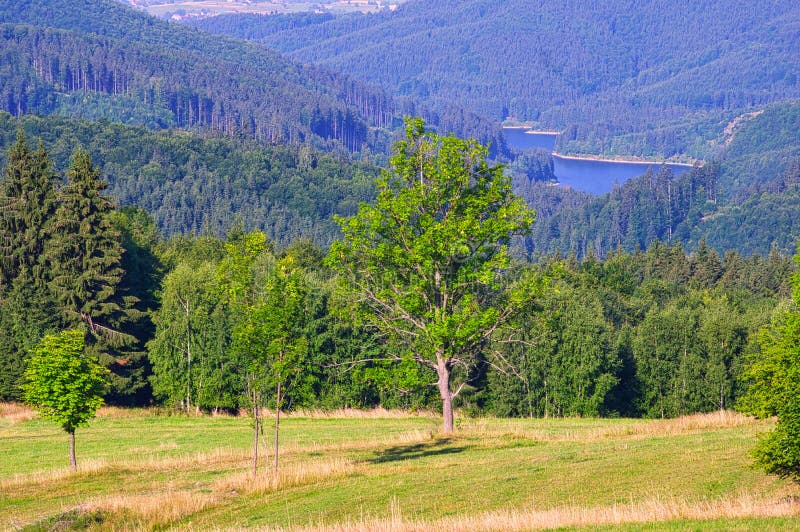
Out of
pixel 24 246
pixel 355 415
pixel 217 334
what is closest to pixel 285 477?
pixel 355 415

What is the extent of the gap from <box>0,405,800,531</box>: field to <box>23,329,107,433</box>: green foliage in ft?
6.45

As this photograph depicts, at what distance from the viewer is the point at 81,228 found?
69438 mm

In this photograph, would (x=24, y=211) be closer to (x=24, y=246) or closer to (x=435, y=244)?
(x=24, y=246)

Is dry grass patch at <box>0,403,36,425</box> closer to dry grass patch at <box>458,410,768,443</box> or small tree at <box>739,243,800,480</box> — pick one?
dry grass patch at <box>458,410,768,443</box>

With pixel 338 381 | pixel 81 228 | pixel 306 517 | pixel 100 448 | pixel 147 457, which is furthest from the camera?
pixel 338 381

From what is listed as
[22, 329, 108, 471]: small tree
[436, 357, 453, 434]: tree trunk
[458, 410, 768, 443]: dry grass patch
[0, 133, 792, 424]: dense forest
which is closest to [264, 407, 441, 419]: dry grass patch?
[0, 133, 792, 424]: dense forest

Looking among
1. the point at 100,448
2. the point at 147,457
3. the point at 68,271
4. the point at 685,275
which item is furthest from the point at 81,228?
the point at 685,275

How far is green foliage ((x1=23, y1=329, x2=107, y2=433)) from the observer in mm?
35969

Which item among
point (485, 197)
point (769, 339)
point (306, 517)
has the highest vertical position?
point (485, 197)

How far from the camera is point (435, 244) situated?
40844 millimetres

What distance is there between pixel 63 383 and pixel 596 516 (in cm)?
2035

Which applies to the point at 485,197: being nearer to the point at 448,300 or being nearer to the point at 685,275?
the point at 448,300

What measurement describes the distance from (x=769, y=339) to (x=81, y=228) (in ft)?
168

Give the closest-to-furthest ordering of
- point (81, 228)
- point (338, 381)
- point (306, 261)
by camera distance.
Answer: point (81, 228), point (338, 381), point (306, 261)
